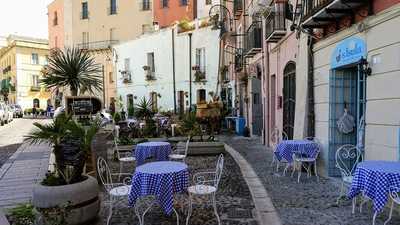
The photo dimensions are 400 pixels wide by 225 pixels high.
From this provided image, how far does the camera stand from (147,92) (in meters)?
32.2

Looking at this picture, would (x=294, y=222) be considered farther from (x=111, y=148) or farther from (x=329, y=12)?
(x=111, y=148)


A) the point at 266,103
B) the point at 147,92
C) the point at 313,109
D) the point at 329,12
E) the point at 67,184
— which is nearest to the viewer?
the point at 67,184

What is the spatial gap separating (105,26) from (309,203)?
39314 millimetres

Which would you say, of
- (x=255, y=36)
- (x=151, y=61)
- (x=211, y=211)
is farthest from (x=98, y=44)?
(x=211, y=211)

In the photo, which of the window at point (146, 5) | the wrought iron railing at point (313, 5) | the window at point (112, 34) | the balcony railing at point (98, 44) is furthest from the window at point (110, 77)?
the wrought iron railing at point (313, 5)

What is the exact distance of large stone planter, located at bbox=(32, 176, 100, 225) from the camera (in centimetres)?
523

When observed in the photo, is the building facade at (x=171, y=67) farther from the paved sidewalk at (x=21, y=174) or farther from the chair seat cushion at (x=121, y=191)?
the chair seat cushion at (x=121, y=191)

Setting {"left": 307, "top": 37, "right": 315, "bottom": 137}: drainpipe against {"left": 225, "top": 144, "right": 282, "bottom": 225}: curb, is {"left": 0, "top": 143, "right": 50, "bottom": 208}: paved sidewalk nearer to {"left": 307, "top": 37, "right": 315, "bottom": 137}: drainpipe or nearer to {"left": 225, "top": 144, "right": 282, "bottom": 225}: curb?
{"left": 225, "top": 144, "right": 282, "bottom": 225}: curb

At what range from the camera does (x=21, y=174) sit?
32.4 feet

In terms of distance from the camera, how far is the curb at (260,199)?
574cm

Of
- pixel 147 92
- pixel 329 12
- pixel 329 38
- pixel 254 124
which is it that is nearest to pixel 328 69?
pixel 329 38

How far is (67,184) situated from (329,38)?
583 cm

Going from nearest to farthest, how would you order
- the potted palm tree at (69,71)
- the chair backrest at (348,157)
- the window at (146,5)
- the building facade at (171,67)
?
the chair backrest at (348,157), the potted palm tree at (69,71), the building facade at (171,67), the window at (146,5)

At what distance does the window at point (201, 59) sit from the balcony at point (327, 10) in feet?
62.2
